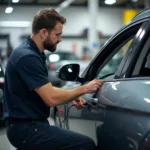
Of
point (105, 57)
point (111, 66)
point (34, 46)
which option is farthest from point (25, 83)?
point (111, 66)

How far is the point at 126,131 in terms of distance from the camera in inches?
92.3

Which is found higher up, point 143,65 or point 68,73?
point 143,65

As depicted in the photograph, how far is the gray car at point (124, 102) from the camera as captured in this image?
222 centimetres

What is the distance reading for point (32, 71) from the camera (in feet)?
9.29

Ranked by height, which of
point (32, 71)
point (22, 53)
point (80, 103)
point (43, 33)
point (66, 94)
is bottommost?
point (80, 103)

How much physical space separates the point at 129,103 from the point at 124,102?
0.20 feet

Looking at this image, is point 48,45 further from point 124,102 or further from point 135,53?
point 124,102

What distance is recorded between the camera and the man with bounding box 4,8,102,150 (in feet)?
9.28

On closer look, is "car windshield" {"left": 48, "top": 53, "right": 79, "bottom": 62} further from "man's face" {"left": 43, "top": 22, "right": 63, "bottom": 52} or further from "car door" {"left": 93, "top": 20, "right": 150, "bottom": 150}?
"car door" {"left": 93, "top": 20, "right": 150, "bottom": 150}

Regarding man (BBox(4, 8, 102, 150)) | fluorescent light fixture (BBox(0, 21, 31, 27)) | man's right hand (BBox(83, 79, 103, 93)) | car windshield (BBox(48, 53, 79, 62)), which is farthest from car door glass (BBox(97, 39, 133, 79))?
car windshield (BBox(48, 53, 79, 62))

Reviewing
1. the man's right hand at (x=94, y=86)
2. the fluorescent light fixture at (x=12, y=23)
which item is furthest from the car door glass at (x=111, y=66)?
the fluorescent light fixture at (x=12, y=23)

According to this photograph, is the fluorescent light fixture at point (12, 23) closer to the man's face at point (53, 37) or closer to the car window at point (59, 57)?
the car window at point (59, 57)

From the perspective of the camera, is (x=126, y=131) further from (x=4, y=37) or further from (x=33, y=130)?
(x=4, y=37)

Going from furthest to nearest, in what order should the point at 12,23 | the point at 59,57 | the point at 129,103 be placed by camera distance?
the point at 59,57 < the point at 12,23 < the point at 129,103
